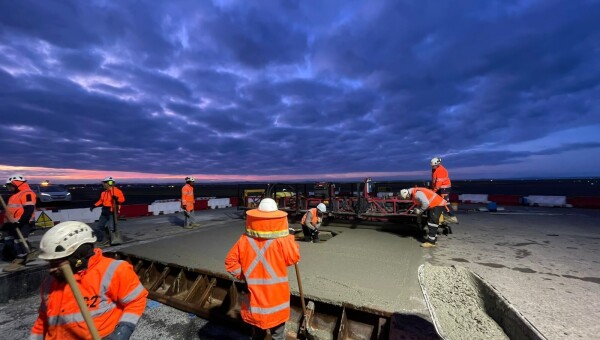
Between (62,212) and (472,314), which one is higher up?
(62,212)

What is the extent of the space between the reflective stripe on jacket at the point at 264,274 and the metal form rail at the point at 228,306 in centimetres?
117

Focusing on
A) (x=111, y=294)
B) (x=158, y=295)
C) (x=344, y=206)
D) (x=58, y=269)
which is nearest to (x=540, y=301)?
(x=111, y=294)

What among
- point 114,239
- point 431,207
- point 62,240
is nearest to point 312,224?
point 431,207

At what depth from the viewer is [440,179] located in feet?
25.6

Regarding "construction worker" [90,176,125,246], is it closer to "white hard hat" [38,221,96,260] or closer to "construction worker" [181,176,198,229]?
"construction worker" [181,176,198,229]

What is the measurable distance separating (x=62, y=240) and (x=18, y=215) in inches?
238

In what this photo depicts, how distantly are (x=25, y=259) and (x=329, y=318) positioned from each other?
6712mm

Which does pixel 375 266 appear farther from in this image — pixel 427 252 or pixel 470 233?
pixel 470 233

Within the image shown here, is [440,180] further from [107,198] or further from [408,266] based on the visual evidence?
[107,198]

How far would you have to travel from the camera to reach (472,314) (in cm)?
409

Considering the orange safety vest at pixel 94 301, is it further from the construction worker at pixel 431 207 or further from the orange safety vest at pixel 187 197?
the orange safety vest at pixel 187 197

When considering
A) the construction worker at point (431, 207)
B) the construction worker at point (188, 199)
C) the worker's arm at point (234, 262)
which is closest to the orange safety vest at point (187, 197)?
the construction worker at point (188, 199)

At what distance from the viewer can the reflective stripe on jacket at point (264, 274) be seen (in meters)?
2.56

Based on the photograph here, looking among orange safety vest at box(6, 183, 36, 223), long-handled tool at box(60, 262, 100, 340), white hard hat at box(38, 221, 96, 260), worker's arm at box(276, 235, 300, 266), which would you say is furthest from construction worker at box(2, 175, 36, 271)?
worker's arm at box(276, 235, 300, 266)
